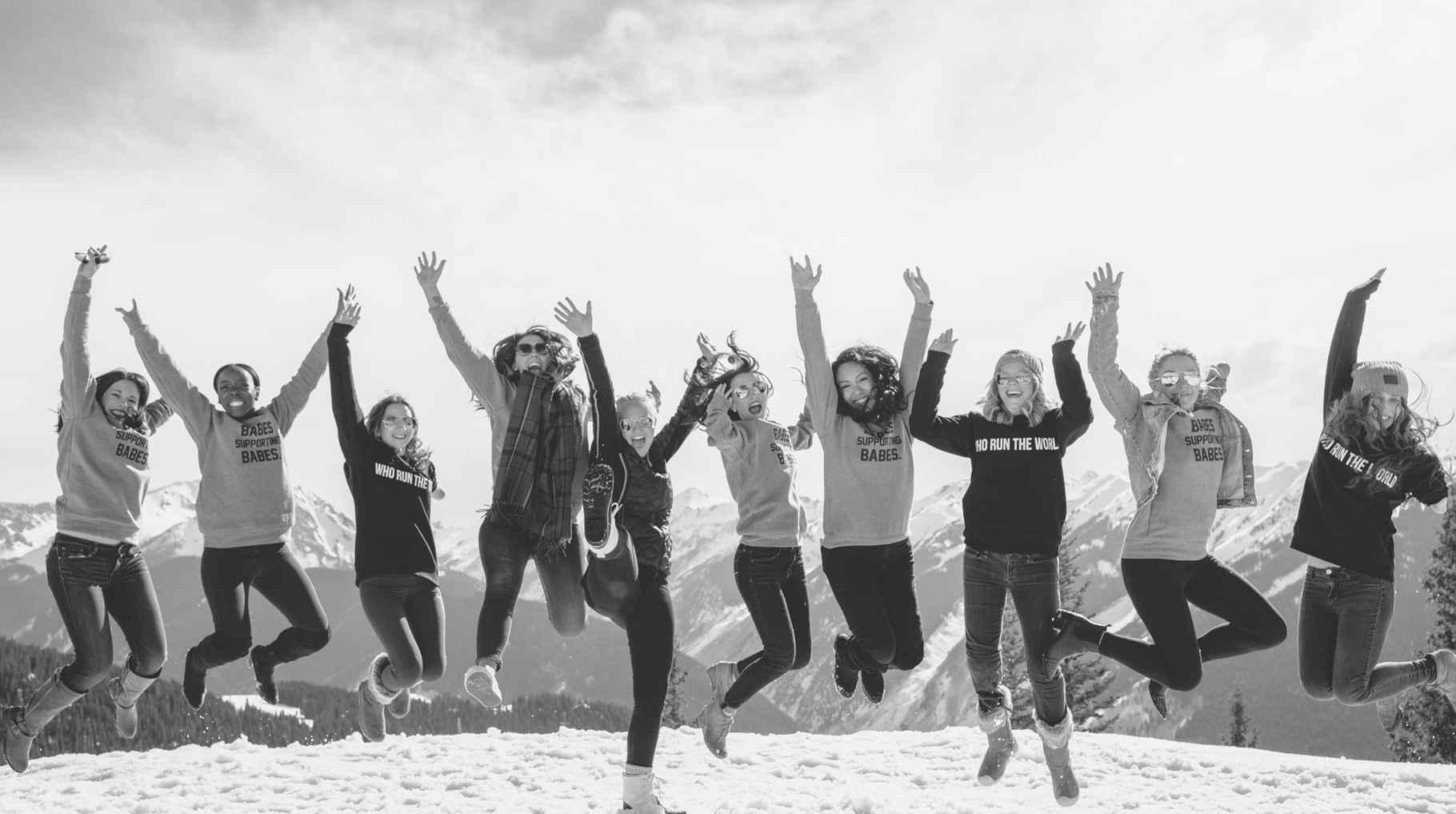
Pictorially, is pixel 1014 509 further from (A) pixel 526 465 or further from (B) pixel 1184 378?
A: (A) pixel 526 465

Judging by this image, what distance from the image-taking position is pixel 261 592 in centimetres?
927

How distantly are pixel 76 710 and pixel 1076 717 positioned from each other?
35307 millimetres

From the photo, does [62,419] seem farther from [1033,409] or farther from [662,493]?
[1033,409]

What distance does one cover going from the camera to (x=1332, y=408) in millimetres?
8766

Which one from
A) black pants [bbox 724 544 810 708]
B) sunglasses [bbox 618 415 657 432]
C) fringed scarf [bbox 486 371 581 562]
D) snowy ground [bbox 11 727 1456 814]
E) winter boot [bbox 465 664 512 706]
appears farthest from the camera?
snowy ground [bbox 11 727 1456 814]

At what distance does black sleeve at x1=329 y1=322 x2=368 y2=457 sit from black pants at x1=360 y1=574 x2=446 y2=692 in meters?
1.15

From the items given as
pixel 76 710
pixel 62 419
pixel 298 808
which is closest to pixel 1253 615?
pixel 298 808

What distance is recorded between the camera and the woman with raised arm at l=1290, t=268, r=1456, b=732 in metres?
8.39

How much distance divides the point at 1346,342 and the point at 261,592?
9272 millimetres

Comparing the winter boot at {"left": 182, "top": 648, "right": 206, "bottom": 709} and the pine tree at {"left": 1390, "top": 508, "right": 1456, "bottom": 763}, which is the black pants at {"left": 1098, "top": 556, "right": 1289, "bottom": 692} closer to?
the winter boot at {"left": 182, "top": 648, "right": 206, "bottom": 709}

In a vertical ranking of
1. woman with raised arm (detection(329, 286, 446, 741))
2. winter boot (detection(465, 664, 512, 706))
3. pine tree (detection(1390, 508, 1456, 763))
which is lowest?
pine tree (detection(1390, 508, 1456, 763))

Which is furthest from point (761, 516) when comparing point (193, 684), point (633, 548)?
point (193, 684)

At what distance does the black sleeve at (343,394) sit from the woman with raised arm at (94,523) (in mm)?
2180

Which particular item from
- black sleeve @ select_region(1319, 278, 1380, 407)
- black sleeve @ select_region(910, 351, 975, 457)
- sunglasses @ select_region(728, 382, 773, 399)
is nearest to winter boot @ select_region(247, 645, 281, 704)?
sunglasses @ select_region(728, 382, 773, 399)
